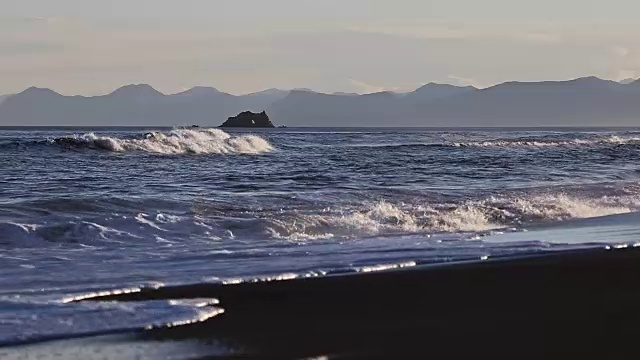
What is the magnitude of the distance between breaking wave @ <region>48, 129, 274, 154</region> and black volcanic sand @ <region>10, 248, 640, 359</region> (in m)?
33.1

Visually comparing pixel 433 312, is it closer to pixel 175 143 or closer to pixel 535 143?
pixel 175 143

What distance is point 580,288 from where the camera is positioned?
10.1 metres

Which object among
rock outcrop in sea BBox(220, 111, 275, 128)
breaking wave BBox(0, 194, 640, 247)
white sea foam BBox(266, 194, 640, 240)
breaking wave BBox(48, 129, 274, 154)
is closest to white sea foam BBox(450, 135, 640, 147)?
breaking wave BBox(48, 129, 274, 154)

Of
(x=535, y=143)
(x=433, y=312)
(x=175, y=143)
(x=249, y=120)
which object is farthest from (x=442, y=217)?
(x=249, y=120)

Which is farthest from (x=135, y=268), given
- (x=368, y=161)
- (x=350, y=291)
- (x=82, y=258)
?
(x=368, y=161)

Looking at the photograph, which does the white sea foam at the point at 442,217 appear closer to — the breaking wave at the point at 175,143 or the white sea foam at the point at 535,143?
the breaking wave at the point at 175,143

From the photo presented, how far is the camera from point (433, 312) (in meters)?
8.91

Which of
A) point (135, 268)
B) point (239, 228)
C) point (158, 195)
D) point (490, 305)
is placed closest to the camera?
point (490, 305)

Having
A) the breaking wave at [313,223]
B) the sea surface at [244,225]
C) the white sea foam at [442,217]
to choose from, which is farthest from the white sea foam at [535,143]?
the breaking wave at [313,223]

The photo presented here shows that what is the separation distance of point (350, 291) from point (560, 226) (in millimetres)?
8371

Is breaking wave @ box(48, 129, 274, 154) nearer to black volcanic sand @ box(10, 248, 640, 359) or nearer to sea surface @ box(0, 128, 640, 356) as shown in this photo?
sea surface @ box(0, 128, 640, 356)

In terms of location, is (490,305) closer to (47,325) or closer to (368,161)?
(47,325)

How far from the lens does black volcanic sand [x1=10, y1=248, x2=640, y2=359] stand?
7594mm

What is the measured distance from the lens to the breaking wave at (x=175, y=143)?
43250 millimetres
